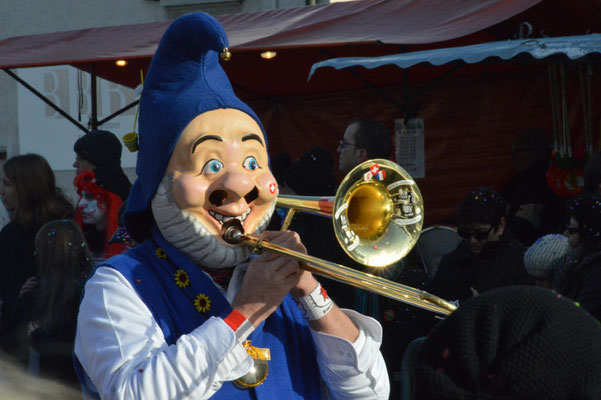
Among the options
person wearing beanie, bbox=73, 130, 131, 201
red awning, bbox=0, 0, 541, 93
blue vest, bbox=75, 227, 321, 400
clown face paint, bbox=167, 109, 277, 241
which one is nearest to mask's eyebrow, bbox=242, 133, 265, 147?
clown face paint, bbox=167, 109, 277, 241

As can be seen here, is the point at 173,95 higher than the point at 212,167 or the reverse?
higher

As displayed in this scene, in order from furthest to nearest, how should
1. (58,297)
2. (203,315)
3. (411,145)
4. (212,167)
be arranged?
1. (411,145)
2. (58,297)
3. (212,167)
4. (203,315)

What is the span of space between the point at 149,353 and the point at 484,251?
268 centimetres

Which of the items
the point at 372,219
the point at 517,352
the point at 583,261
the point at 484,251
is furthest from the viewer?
the point at 484,251

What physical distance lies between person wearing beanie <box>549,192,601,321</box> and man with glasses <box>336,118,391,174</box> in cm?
139

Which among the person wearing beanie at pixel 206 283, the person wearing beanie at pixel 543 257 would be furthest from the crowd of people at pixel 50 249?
the person wearing beanie at pixel 543 257

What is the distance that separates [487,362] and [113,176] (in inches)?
168

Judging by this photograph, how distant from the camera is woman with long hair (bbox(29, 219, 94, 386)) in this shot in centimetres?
362

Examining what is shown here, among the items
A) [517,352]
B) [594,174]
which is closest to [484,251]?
[594,174]

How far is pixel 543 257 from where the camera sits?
3.84m

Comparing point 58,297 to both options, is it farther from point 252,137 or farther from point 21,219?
point 252,137

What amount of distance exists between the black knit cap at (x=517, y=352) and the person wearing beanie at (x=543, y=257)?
285cm

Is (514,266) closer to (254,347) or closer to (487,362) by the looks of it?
(254,347)

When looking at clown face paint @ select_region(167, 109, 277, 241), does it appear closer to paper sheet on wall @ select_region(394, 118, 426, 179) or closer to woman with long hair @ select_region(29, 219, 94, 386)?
woman with long hair @ select_region(29, 219, 94, 386)
